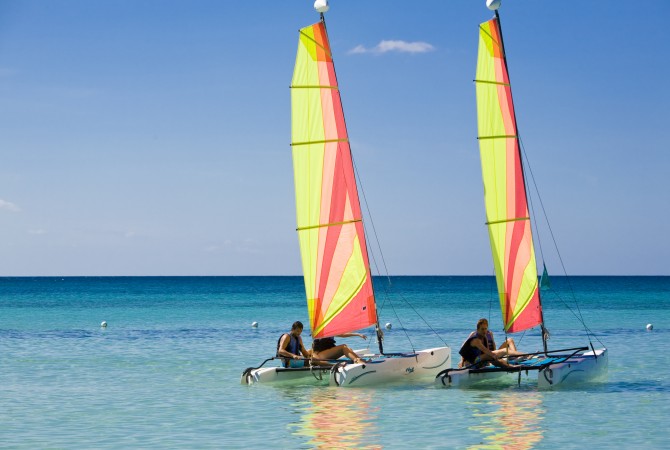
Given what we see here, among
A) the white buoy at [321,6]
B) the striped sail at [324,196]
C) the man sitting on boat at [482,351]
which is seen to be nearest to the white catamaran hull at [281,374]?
the striped sail at [324,196]

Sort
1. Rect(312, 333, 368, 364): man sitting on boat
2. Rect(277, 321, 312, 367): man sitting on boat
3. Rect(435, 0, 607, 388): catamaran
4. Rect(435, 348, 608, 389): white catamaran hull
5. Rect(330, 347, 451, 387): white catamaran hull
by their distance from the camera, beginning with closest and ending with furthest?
Rect(435, 348, 608, 389): white catamaran hull → Rect(330, 347, 451, 387): white catamaran hull → Rect(277, 321, 312, 367): man sitting on boat → Rect(312, 333, 368, 364): man sitting on boat → Rect(435, 0, 607, 388): catamaran

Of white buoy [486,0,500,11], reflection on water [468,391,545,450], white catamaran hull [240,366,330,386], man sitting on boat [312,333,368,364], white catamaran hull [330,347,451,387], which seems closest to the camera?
reflection on water [468,391,545,450]

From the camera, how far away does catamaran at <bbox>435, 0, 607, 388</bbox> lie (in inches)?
938

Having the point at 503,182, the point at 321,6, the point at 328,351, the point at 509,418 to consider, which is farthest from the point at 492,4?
the point at 509,418

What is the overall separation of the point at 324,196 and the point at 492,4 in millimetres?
6271

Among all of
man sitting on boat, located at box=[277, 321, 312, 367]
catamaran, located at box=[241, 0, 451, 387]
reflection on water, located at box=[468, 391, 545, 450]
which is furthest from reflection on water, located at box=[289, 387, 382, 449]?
reflection on water, located at box=[468, 391, 545, 450]

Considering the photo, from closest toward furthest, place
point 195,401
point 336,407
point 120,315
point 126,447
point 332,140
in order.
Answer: point 126,447 → point 336,407 → point 195,401 → point 332,140 → point 120,315

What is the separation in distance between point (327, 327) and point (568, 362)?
5.53 meters

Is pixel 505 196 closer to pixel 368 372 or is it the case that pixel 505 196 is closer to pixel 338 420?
pixel 368 372

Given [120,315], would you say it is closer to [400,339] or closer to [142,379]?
[400,339]

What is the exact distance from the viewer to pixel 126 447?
52.9 feet

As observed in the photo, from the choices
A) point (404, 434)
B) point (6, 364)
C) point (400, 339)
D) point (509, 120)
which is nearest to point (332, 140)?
point (509, 120)

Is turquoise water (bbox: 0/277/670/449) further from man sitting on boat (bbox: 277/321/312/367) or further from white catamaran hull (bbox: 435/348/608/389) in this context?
man sitting on boat (bbox: 277/321/312/367)

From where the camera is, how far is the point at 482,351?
22.0 m
